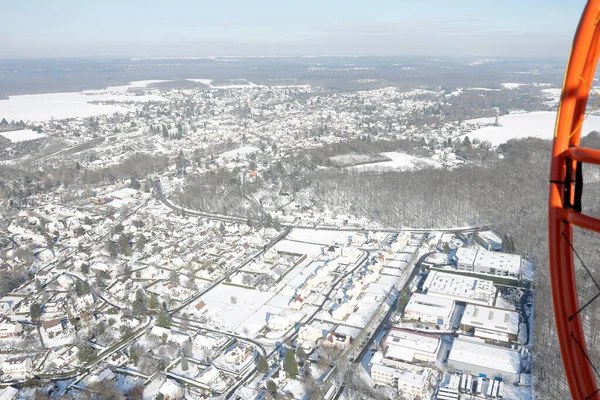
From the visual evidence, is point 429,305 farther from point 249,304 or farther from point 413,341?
point 249,304

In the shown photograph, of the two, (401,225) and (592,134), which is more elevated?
(592,134)

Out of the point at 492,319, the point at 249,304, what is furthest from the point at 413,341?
the point at 249,304

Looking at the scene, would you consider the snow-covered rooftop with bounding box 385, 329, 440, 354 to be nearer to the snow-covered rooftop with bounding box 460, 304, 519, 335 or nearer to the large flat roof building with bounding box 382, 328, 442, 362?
the large flat roof building with bounding box 382, 328, 442, 362

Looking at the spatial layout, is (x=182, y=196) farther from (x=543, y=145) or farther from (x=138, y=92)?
(x=138, y=92)

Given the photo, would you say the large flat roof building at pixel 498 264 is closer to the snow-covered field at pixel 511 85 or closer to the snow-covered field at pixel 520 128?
the snow-covered field at pixel 520 128

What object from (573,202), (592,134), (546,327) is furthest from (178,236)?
(592,134)

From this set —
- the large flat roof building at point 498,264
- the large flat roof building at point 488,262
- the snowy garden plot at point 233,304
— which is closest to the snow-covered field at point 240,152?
the snowy garden plot at point 233,304
